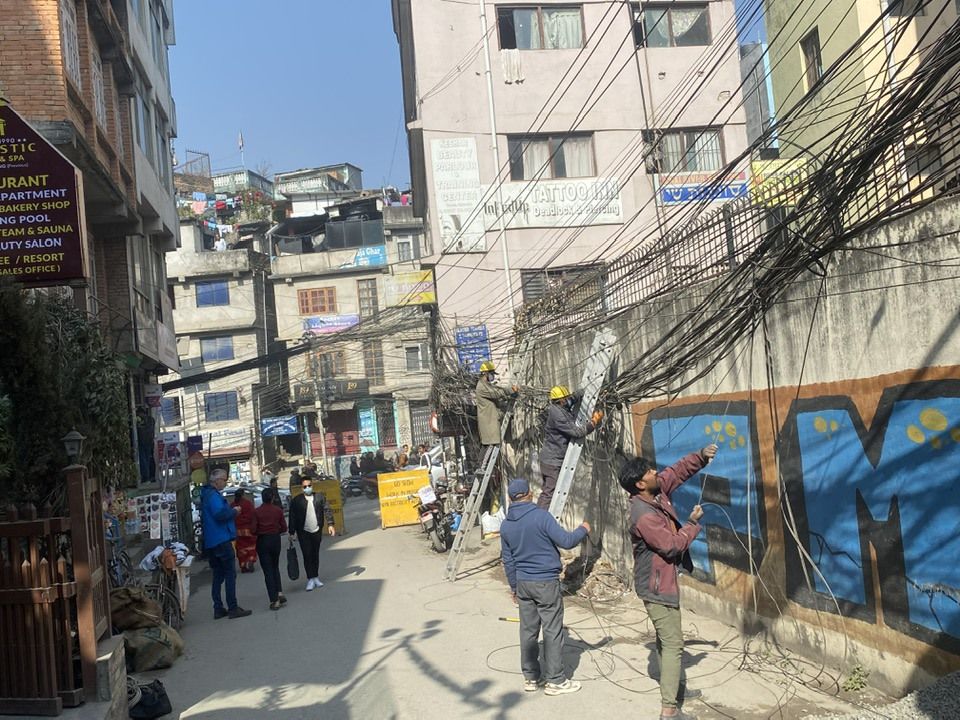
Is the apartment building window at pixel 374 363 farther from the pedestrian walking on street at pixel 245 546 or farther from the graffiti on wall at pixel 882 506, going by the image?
the graffiti on wall at pixel 882 506

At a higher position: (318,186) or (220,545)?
(318,186)

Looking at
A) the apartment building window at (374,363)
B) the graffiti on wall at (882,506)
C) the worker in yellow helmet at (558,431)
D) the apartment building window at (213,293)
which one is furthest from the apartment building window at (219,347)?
the graffiti on wall at (882,506)

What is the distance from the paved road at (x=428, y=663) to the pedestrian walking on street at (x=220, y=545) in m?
0.31

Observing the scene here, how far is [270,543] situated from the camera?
13.2 meters

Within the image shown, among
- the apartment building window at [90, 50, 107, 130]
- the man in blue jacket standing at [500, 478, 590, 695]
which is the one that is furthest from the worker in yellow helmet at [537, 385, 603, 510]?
the apartment building window at [90, 50, 107, 130]

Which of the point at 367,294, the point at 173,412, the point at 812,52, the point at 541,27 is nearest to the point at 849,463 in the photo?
the point at 541,27

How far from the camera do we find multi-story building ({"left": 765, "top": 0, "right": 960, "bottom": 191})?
6.13m

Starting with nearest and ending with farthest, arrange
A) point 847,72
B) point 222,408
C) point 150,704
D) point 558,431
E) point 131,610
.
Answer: point 150,704, point 131,610, point 558,431, point 847,72, point 222,408

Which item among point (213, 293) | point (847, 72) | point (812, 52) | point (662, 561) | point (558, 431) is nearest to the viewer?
point (662, 561)

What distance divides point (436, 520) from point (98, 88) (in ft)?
33.5

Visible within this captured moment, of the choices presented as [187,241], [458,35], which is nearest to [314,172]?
[187,241]

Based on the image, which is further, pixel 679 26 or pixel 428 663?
pixel 679 26

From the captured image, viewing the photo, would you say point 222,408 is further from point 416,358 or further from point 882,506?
point 882,506

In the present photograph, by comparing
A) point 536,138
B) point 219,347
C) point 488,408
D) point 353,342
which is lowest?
point 488,408
